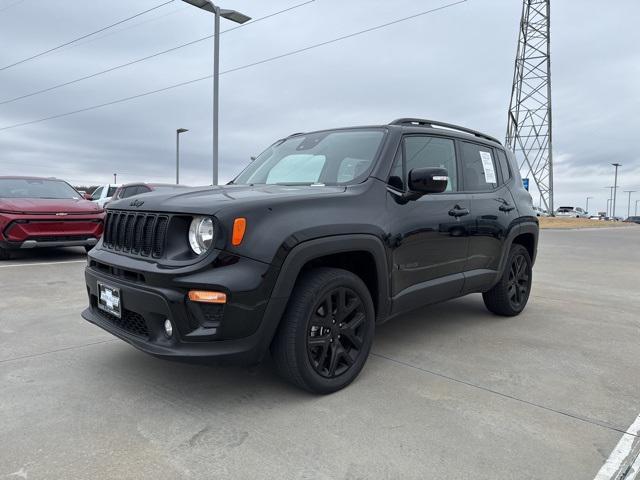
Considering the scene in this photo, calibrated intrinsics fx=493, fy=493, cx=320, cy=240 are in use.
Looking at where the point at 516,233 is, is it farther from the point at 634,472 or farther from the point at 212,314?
the point at 212,314

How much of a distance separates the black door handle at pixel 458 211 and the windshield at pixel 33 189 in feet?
25.6

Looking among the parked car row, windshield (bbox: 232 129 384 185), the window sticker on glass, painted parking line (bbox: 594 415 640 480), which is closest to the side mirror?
windshield (bbox: 232 129 384 185)

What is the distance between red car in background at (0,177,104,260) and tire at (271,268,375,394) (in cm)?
667

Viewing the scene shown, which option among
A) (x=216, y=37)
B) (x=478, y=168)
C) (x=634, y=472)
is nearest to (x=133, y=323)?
(x=634, y=472)

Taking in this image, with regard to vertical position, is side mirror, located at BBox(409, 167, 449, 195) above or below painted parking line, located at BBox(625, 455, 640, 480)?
above

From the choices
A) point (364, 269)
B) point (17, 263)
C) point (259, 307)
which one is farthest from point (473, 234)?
point (17, 263)

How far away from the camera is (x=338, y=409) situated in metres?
2.86

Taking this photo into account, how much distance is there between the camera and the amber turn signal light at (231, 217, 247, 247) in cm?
263

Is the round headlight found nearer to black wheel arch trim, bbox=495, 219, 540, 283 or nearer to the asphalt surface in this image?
the asphalt surface

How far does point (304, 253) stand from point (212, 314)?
612 millimetres

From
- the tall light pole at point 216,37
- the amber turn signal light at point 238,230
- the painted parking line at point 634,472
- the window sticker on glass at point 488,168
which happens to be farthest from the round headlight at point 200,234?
the tall light pole at point 216,37

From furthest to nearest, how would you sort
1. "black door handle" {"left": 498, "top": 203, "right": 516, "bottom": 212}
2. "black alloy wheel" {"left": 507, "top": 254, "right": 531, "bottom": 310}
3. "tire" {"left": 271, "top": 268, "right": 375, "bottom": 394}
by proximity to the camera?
"black alloy wheel" {"left": 507, "top": 254, "right": 531, "bottom": 310}
"black door handle" {"left": 498, "top": 203, "right": 516, "bottom": 212}
"tire" {"left": 271, "top": 268, "right": 375, "bottom": 394}

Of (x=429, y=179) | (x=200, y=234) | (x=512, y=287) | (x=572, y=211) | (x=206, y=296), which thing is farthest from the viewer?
(x=572, y=211)

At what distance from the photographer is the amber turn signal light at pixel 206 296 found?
2574mm
